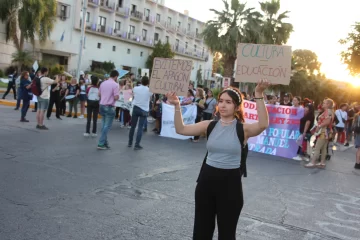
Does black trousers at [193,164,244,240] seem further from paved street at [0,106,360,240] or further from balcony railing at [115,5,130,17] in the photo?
balcony railing at [115,5,130,17]

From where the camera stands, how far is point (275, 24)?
35938 mm

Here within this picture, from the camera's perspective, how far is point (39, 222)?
4.34 metres

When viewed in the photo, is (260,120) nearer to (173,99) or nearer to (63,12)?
(173,99)

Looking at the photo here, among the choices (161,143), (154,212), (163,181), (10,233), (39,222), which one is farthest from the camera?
(161,143)

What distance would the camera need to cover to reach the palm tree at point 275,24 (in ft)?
116

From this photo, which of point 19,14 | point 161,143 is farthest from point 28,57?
point 161,143

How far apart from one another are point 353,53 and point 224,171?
28368mm

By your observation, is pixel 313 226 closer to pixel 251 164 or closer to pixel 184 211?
pixel 184 211

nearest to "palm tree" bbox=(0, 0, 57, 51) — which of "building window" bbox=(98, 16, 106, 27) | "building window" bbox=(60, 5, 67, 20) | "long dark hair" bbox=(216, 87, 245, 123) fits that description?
"building window" bbox=(60, 5, 67, 20)

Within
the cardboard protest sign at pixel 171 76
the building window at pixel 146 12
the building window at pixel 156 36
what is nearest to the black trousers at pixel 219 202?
the cardboard protest sign at pixel 171 76

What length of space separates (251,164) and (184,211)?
4.56 m

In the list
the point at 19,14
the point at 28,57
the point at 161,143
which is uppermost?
the point at 19,14

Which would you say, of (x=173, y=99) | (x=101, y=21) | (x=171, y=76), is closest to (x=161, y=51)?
(x=101, y=21)

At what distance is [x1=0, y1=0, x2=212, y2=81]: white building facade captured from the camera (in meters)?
42.8
